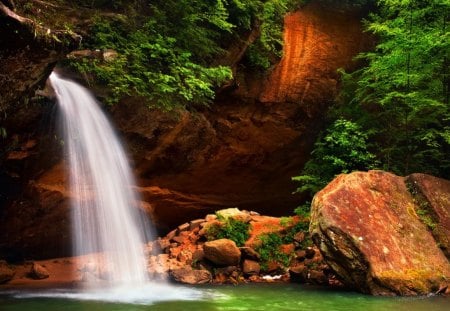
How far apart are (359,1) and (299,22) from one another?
2822mm

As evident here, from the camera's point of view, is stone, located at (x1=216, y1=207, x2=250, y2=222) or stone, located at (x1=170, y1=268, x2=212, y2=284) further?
stone, located at (x1=216, y1=207, x2=250, y2=222)

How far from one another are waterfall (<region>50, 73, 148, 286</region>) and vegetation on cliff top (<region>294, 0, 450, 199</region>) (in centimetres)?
520

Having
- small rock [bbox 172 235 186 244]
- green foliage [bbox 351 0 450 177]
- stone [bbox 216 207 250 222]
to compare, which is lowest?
small rock [bbox 172 235 186 244]

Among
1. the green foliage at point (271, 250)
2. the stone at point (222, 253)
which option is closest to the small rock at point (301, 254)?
the green foliage at point (271, 250)

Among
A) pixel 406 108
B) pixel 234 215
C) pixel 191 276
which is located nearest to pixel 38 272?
pixel 191 276

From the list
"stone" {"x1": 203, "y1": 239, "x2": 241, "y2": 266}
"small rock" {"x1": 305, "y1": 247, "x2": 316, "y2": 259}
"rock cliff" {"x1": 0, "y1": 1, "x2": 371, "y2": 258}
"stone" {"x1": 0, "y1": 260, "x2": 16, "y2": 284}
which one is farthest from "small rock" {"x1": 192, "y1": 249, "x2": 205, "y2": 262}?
"stone" {"x1": 0, "y1": 260, "x2": 16, "y2": 284}

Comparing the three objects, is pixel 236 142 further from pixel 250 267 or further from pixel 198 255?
pixel 250 267

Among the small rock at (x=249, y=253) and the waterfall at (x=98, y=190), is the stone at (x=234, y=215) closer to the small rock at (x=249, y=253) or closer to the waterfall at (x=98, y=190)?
the small rock at (x=249, y=253)

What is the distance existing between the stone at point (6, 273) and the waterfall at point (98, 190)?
5.89 ft

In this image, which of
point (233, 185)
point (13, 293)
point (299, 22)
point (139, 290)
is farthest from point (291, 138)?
point (13, 293)

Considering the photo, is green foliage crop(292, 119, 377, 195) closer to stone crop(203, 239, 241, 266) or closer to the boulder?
the boulder

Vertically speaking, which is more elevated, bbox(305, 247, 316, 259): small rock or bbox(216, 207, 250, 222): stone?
bbox(216, 207, 250, 222): stone

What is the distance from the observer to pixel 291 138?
17641 millimetres

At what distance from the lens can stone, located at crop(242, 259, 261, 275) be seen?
11.7m
